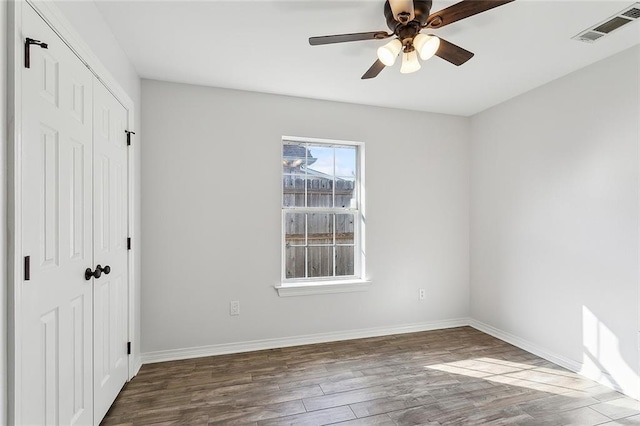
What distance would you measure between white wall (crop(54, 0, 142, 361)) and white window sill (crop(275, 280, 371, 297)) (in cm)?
133

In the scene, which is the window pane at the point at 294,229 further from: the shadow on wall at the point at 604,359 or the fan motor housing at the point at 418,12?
the shadow on wall at the point at 604,359

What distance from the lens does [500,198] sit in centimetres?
340

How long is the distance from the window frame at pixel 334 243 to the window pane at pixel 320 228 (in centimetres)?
6

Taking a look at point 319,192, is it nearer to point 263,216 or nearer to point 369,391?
point 263,216

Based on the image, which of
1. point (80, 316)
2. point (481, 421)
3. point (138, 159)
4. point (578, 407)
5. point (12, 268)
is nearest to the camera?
point (12, 268)

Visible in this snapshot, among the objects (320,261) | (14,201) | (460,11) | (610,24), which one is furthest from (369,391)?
(610,24)

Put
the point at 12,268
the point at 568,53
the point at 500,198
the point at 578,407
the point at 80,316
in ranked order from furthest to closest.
→ 1. the point at 500,198
2. the point at 568,53
3. the point at 578,407
4. the point at 80,316
5. the point at 12,268

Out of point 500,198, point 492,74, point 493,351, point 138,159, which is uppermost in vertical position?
point 492,74

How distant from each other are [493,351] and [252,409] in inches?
92.5

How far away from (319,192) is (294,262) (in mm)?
816

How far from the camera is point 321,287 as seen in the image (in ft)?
10.7

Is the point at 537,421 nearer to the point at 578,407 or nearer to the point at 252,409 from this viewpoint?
the point at 578,407

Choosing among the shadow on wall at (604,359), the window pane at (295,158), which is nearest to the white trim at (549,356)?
the shadow on wall at (604,359)

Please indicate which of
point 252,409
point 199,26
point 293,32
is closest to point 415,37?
point 293,32
